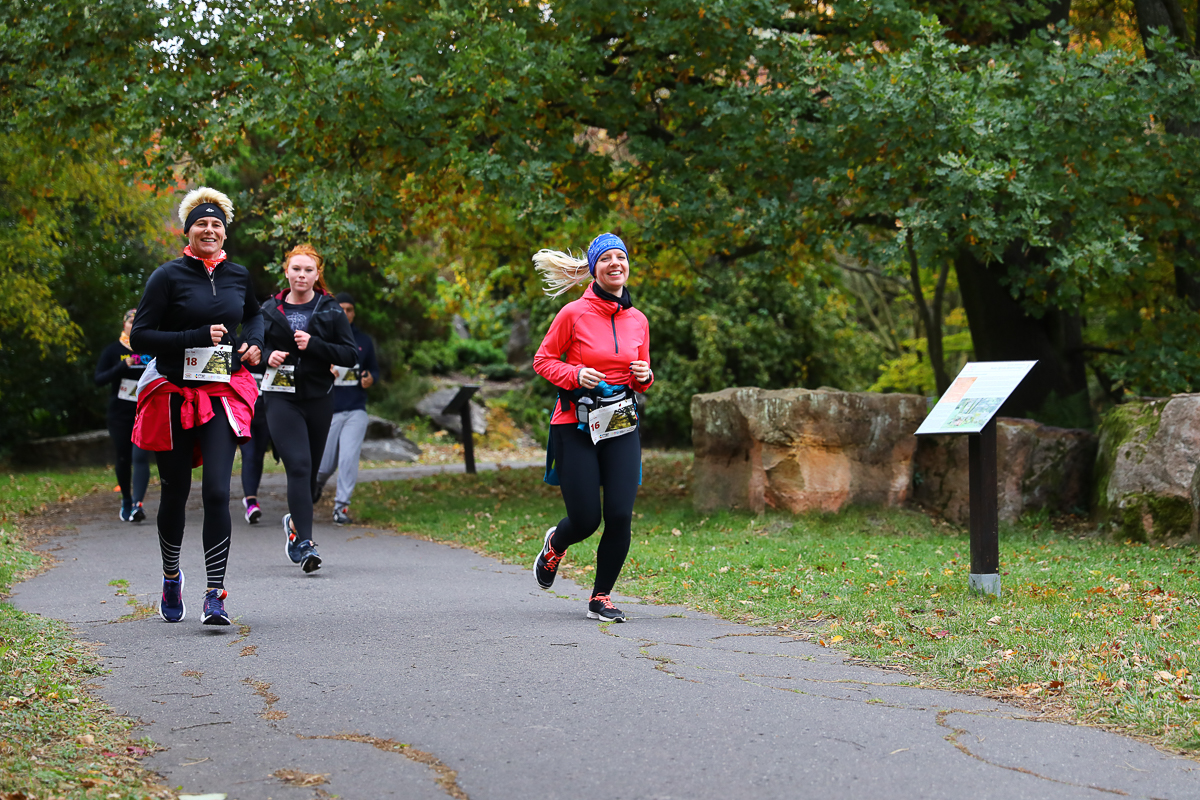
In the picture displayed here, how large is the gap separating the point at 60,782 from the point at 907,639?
3.94 metres

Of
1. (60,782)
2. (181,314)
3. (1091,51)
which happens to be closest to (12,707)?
(60,782)

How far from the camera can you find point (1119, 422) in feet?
35.0

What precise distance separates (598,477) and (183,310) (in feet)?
7.75

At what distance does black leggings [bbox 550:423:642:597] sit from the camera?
20.7 ft

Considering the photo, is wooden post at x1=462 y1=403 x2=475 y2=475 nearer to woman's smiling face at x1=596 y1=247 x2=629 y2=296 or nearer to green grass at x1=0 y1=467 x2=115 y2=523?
green grass at x1=0 y1=467 x2=115 y2=523

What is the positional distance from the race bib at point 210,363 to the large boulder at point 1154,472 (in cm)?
739

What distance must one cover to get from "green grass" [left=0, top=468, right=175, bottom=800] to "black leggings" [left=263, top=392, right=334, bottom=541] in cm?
194

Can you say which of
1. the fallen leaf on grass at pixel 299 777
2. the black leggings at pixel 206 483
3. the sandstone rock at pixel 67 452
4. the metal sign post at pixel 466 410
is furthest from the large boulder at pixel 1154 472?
the sandstone rock at pixel 67 452

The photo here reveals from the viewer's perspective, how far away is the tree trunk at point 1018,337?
13961mm

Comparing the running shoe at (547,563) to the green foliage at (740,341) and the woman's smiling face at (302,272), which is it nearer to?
the woman's smiling face at (302,272)

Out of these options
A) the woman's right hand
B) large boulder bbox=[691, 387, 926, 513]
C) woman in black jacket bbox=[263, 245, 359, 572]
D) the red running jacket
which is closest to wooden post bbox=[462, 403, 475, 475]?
large boulder bbox=[691, 387, 926, 513]

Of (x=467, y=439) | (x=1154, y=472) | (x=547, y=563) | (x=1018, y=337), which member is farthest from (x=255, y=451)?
(x=1018, y=337)

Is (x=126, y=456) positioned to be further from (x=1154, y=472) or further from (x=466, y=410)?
(x=1154, y=472)

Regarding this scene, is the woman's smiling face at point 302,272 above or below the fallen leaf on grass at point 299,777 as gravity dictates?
above
